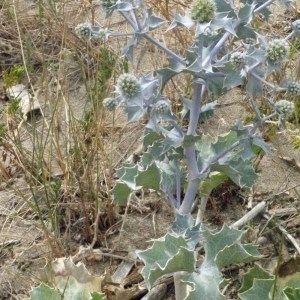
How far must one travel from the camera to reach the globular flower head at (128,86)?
1656mm

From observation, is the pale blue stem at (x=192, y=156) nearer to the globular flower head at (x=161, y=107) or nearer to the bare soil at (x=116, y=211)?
the globular flower head at (x=161, y=107)

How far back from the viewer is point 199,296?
5.37 ft

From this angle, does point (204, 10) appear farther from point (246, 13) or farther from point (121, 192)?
point (121, 192)

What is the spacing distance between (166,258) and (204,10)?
0.65 m

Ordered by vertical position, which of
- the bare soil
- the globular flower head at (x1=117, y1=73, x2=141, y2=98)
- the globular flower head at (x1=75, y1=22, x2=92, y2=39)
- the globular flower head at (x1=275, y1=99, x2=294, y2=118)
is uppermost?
the globular flower head at (x1=75, y1=22, x2=92, y2=39)

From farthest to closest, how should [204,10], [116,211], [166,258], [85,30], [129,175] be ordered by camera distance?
[116,211]
[129,175]
[85,30]
[166,258]
[204,10]

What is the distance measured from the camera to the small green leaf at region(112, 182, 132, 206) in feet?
6.57

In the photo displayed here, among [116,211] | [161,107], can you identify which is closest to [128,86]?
[161,107]

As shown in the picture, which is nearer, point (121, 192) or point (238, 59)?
point (238, 59)

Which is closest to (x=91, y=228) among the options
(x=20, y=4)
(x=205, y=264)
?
(x=205, y=264)

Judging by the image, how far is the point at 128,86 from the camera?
5.44ft

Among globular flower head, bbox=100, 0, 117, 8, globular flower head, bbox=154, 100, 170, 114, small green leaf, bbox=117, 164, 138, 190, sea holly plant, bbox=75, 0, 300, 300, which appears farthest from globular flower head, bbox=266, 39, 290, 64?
small green leaf, bbox=117, 164, 138, 190

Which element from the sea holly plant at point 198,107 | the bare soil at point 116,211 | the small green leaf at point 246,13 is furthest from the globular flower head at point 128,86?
the bare soil at point 116,211

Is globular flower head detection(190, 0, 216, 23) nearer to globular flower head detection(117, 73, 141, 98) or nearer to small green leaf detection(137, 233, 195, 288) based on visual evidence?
globular flower head detection(117, 73, 141, 98)
